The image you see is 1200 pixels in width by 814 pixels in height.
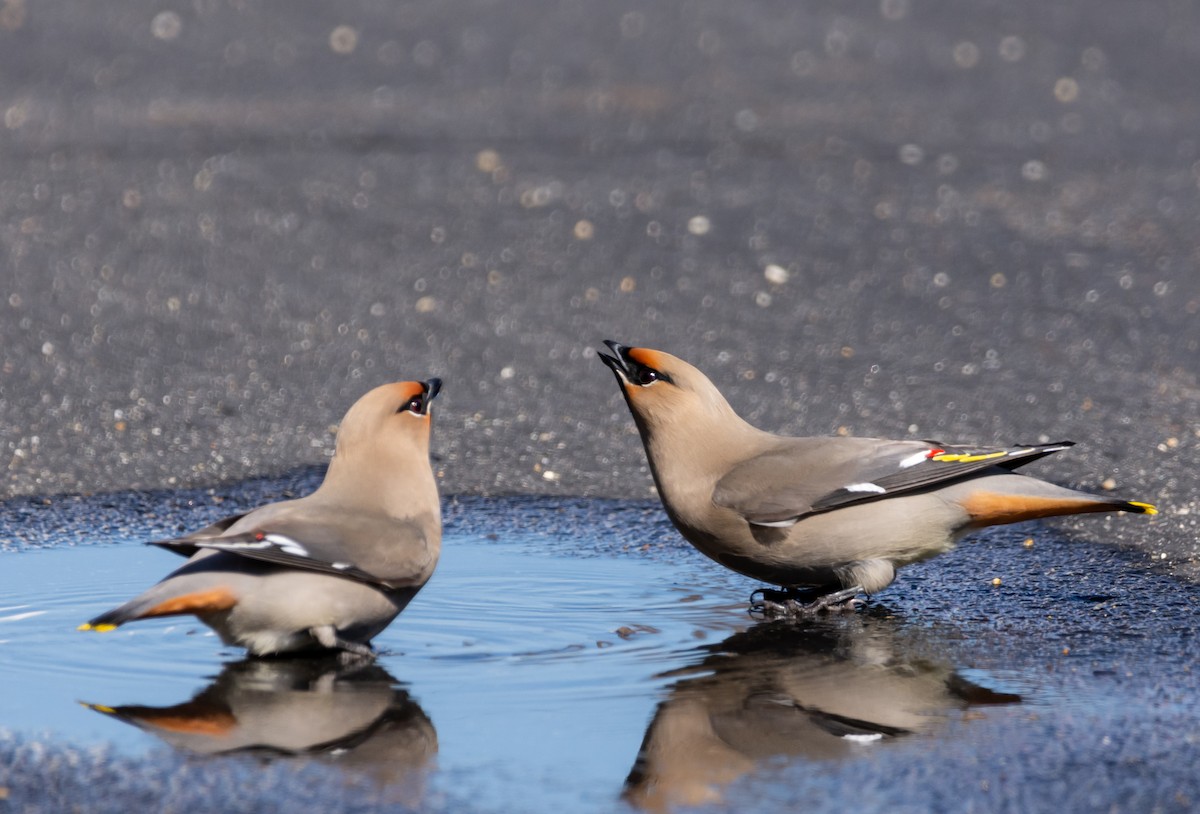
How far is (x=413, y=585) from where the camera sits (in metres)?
5.07

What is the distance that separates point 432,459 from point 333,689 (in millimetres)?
2602

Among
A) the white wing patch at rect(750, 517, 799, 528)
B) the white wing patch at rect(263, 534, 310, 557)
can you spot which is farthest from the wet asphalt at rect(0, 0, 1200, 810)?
the white wing patch at rect(263, 534, 310, 557)

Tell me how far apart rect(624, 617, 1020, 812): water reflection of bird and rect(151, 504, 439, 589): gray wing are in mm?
851

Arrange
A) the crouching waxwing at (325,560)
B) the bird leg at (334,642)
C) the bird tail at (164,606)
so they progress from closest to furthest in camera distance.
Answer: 1. the bird tail at (164,606)
2. the crouching waxwing at (325,560)
3. the bird leg at (334,642)

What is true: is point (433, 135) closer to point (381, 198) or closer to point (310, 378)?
point (381, 198)

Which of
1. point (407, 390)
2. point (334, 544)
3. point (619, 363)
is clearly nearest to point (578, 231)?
point (619, 363)

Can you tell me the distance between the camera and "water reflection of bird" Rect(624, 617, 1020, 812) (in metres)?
4.15

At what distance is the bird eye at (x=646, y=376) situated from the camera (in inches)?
235

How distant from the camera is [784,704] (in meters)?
4.64

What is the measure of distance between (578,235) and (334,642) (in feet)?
20.0

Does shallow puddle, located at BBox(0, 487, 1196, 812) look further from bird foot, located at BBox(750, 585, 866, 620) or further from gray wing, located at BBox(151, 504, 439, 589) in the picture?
gray wing, located at BBox(151, 504, 439, 589)

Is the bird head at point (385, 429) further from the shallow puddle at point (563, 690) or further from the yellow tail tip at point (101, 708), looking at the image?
the yellow tail tip at point (101, 708)

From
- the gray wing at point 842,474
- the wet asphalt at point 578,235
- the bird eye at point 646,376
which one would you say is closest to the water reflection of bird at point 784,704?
the gray wing at point 842,474

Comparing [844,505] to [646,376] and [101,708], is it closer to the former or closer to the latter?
[646,376]
